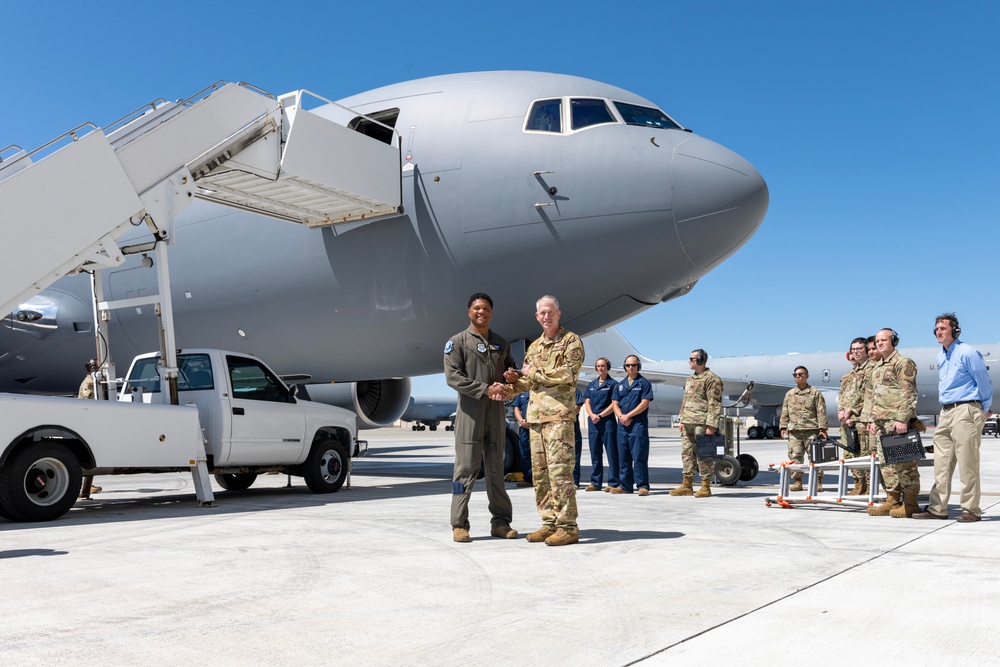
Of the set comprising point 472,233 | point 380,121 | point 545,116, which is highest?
point 380,121

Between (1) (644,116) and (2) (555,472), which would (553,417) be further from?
(1) (644,116)

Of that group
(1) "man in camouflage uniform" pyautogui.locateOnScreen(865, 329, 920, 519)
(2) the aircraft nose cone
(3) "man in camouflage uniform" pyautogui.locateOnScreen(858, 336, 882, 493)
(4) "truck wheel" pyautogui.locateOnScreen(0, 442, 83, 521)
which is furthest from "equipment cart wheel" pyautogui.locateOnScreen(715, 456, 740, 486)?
(4) "truck wheel" pyautogui.locateOnScreen(0, 442, 83, 521)

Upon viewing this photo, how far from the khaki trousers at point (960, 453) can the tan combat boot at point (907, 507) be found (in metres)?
0.15

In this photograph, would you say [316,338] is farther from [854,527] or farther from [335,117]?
[854,527]

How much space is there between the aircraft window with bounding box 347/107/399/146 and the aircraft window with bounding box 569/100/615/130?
2330mm

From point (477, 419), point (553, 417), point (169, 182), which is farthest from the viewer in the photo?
point (169, 182)

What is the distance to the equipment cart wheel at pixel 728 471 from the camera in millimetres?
11281

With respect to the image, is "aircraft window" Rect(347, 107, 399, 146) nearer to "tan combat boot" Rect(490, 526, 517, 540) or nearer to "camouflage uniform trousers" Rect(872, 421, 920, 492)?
"tan combat boot" Rect(490, 526, 517, 540)

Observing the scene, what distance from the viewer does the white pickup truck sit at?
741 cm

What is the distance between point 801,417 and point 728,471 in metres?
1.18

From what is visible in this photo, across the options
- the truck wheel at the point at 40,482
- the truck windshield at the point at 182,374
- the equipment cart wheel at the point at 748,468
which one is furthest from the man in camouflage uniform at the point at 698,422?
the truck wheel at the point at 40,482

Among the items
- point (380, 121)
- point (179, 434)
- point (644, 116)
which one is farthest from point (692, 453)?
point (380, 121)

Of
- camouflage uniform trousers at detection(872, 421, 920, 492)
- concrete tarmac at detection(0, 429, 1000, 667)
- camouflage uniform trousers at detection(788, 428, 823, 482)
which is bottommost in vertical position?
concrete tarmac at detection(0, 429, 1000, 667)

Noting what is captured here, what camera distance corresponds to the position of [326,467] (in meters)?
10.4
